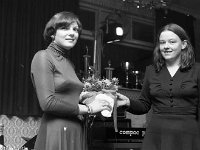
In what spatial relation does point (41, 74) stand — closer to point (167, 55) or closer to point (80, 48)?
point (167, 55)

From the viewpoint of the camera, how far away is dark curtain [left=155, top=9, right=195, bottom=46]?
5.76 metres

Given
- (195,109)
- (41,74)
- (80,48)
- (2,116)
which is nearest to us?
(41,74)

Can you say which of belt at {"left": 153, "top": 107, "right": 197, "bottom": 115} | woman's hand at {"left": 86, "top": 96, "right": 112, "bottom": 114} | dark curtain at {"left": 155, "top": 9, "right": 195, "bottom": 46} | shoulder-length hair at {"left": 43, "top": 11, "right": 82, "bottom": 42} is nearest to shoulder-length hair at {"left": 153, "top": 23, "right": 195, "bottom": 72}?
belt at {"left": 153, "top": 107, "right": 197, "bottom": 115}

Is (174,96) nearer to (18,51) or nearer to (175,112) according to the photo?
(175,112)

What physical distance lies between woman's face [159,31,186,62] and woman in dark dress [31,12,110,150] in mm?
420

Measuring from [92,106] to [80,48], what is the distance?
11.3 feet

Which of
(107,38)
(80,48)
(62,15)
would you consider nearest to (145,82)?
(62,15)

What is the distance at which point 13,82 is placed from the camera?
3.94 m

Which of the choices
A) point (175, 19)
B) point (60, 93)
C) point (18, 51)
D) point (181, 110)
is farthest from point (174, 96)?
point (175, 19)

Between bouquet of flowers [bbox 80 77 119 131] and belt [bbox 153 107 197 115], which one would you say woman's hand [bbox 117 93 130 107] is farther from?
belt [bbox 153 107 197 115]

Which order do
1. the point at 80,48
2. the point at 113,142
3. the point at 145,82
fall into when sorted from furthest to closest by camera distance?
the point at 80,48 < the point at 113,142 < the point at 145,82

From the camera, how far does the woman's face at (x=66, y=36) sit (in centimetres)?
134

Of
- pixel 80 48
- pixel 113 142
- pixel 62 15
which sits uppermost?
pixel 80 48

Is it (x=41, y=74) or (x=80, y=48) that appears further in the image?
(x=80, y=48)
